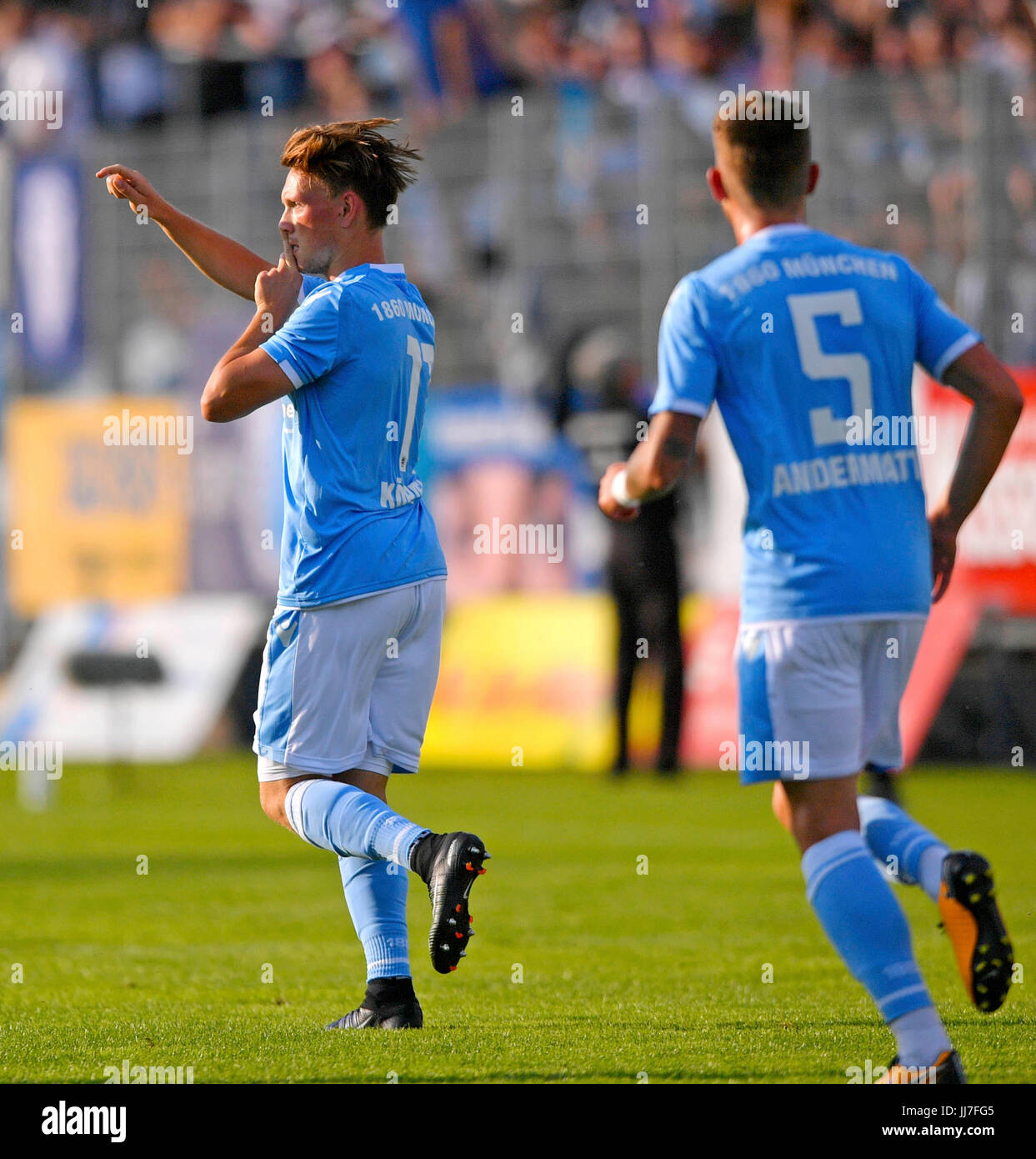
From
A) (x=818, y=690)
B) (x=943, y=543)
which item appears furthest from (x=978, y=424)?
(x=818, y=690)

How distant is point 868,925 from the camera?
3359 mm

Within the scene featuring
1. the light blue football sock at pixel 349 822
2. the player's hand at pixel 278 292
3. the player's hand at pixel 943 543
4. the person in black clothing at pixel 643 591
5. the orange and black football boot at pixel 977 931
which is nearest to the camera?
the orange and black football boot at pixel 977 931

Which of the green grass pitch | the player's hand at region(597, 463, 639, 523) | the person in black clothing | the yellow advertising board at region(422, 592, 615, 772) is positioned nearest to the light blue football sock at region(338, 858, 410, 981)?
the green grass pitch

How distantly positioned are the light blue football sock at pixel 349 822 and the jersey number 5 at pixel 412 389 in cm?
82

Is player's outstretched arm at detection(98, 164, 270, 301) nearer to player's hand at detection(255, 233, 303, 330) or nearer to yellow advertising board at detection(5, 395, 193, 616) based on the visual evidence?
player's hand at detection(255, 233, 303, 330)

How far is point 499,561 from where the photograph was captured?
47.8ft

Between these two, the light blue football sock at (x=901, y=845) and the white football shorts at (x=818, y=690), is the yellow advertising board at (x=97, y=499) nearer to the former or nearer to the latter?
the light blue football sock at (x=901, y=845)

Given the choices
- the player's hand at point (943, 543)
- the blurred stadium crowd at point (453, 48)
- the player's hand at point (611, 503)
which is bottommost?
the player's hand at point (943, 543)

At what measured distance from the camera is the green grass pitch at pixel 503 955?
399 centimetres

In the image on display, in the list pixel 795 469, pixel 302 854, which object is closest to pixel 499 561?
pixel 302 854

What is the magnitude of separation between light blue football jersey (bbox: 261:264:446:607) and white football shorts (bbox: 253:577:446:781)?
6 cm

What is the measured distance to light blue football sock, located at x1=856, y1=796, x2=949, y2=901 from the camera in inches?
139

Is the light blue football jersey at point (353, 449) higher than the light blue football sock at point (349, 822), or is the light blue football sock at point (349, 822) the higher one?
the light blue football jersey at point (353, 449)

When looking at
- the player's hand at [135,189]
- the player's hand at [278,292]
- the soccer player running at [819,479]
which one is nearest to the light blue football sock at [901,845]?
the soccer player running at [819,479]
